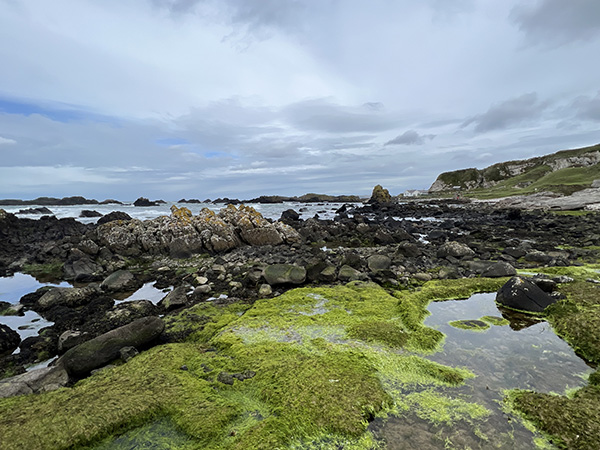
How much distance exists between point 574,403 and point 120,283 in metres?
16.3

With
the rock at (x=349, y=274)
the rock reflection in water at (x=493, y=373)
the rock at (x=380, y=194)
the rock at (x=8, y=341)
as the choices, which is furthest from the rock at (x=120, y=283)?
the rock at (x=380, y=194)

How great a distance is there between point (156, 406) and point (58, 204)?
13096 centimetres

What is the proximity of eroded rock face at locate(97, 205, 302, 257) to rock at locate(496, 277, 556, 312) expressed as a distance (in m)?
17.7

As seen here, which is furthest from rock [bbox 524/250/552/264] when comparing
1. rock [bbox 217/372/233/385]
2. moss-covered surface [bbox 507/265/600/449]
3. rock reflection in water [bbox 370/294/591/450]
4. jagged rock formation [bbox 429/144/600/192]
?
jagged rock formation [bbox 429/144/600/192]

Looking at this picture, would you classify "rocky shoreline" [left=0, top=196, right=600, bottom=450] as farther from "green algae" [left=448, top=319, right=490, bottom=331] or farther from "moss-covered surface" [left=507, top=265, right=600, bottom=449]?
"green algae" [left=448, top=319, right=490, bottom=331]

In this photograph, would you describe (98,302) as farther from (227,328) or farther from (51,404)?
(51,404)

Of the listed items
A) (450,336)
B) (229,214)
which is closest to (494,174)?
(229,214)

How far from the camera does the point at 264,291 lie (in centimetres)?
1277

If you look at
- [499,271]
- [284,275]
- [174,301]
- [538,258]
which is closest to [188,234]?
[174,301]

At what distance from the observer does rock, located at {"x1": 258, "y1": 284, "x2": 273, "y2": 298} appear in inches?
497

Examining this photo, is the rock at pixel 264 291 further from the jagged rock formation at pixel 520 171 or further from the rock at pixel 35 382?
the jagged rock formation at pixel 520 171

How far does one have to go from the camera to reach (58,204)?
105m

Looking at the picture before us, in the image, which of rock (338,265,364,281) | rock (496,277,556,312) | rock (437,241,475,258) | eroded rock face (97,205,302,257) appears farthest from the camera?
eroded rock face (97,205,302,257)

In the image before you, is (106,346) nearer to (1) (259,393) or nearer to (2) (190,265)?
(1) (259,393)
